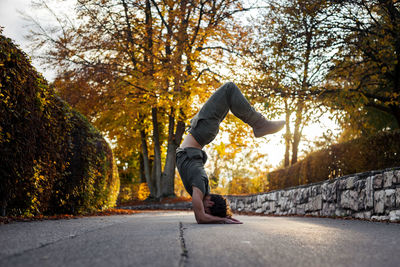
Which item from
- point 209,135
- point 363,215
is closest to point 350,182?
point 363,215

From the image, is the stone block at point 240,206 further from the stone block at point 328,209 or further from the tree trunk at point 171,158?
the stone block at point 328,209

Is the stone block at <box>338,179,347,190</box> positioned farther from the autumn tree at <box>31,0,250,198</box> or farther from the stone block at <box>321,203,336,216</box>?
the autumn tree at <box>31,0,250,198</box>

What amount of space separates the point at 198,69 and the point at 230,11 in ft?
10.5

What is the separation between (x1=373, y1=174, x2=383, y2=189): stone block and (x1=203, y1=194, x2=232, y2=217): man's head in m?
2.83

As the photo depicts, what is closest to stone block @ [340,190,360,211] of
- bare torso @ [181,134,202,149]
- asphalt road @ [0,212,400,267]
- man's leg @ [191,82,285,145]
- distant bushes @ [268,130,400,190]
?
distant bushes @ [268,130,400,190]

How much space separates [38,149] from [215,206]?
2.68 metres

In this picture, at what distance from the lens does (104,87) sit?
16.4 metres

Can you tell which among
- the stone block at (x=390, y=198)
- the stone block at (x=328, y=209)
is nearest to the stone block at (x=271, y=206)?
the stone block at (x=328, y=209)

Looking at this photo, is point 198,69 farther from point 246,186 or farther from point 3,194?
point 3,194

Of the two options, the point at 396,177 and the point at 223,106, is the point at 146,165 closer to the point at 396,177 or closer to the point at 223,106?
the point at 223,106

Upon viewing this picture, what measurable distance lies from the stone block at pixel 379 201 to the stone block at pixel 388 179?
136mm

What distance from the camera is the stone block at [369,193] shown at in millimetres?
6043

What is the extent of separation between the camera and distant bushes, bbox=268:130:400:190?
7902 mm

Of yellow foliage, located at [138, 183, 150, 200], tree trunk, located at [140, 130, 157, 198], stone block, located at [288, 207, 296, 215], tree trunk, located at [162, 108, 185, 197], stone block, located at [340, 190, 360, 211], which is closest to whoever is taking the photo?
stone block, located at [340, 190, 360, 211]
